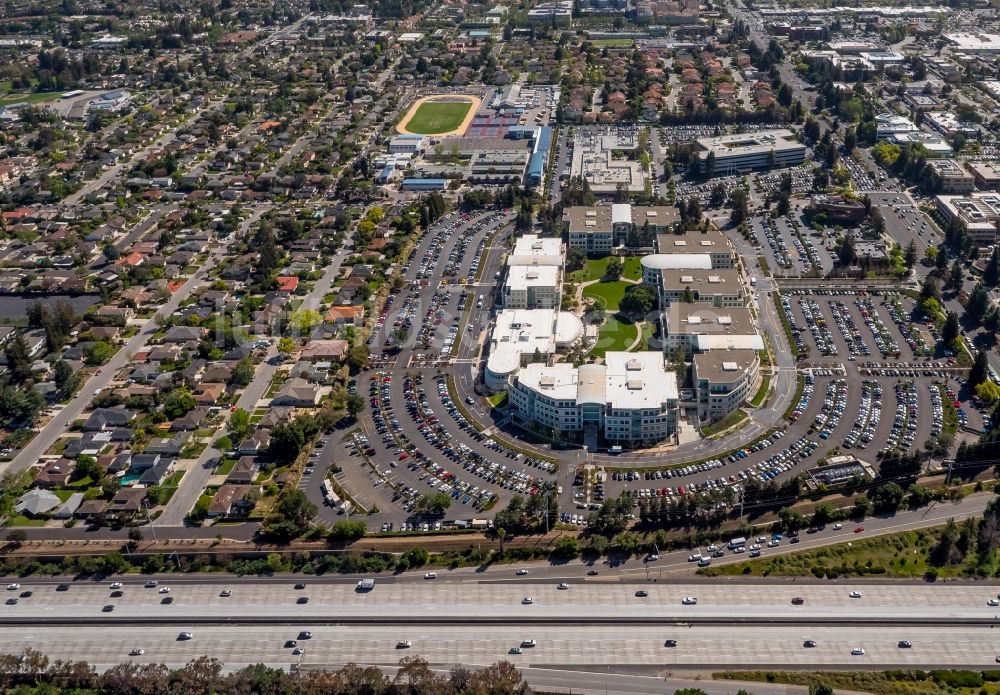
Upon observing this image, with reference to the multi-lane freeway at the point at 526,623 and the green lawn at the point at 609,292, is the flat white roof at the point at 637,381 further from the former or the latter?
the multi-lane freeway at the point at 526,623

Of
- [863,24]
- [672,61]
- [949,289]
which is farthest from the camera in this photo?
[863,24]

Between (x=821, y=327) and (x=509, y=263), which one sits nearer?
(x=821, y=327)

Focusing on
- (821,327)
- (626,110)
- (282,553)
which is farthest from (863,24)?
(282,553)

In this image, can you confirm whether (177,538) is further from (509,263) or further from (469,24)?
(469,24)

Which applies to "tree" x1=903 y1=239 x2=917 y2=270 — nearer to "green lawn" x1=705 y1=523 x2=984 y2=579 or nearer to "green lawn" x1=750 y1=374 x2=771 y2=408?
"green lawn" x1=750 y1=374 x2=771 y2=408

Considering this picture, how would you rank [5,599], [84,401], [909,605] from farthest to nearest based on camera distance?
[84,401] → [5,599] → [909,605]

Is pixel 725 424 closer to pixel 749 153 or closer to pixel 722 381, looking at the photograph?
pixel 722 381

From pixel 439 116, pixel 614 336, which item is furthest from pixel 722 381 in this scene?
pixel 439 116

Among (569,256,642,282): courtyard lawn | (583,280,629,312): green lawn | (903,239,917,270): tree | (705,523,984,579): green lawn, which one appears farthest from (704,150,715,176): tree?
(705,523,984,579): green lawn
